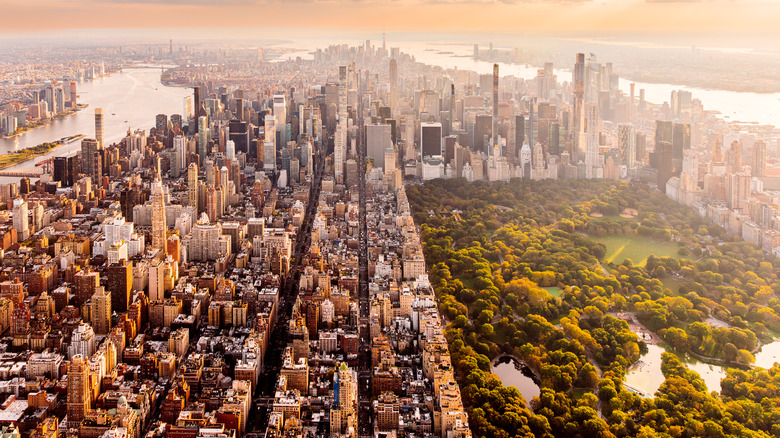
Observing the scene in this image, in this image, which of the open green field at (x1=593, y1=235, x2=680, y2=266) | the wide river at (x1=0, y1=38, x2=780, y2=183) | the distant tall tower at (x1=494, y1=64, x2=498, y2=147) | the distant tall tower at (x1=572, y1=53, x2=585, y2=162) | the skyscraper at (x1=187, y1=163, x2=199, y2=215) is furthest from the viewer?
the distant tall tower at (x1=494, y1=64, x2=498, y2=147)

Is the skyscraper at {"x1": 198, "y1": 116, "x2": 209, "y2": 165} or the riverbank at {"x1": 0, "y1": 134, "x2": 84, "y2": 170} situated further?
the skyscraper at {"x1": 198, "y1": 116, "x2": 209, "y2": 165}

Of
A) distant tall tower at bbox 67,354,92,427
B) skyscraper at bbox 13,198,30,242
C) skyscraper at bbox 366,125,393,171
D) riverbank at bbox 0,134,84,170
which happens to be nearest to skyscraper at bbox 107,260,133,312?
distant tall tower at bbox 67,354,92,427

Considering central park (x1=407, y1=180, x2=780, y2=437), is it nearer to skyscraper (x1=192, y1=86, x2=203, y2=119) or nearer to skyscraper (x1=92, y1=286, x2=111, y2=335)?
skyscraper (x1=92, y1=286, x2=111, y2=335)

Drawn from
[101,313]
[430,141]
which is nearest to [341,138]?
[430,141]

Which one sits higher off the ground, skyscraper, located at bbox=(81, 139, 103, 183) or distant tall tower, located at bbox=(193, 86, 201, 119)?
distant tall tower, located at bbox=(193, 86, 201, 119)

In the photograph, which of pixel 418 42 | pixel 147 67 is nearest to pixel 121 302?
pixel 418 42

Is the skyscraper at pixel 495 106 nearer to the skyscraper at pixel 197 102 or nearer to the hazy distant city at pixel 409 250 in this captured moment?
the hazy distant city at pixel 409 250
